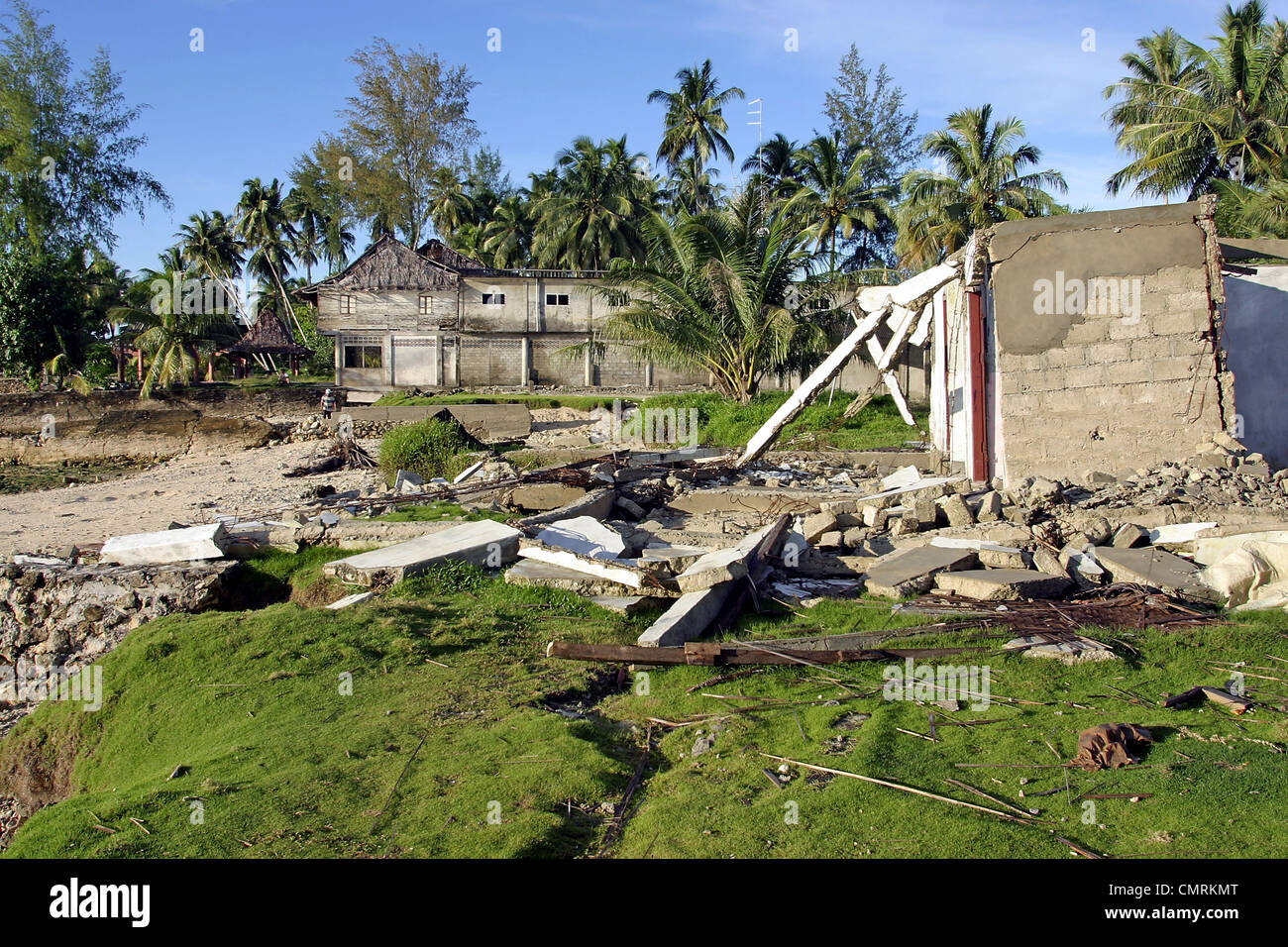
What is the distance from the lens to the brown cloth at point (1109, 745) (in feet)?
14.9

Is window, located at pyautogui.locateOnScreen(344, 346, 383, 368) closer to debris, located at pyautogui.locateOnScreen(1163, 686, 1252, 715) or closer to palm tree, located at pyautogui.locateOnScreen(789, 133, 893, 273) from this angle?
palm tree, located at pyautogui.locateOnScreen(789, 133, 893, 273)

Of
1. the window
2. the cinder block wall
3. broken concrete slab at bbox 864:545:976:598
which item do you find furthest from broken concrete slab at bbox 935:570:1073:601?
the window

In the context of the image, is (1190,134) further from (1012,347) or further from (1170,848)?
(1170,848)

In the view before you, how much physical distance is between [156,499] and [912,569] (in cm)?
1452

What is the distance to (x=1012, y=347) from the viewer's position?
10.8m

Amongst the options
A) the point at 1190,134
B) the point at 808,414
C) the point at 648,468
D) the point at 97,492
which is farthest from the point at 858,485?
the point at 1190,134

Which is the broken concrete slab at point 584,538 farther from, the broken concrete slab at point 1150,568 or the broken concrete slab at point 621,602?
the broken concrete slab at point 1150,568

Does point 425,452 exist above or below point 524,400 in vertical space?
below

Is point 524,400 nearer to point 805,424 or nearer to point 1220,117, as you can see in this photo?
point 805,424

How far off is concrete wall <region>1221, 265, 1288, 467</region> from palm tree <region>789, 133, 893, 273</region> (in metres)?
22.0

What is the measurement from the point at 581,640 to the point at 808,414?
15.1m

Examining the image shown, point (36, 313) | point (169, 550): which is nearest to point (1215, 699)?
point (169, 550)

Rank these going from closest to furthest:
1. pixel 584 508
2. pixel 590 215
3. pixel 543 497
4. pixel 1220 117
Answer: pixel 584 508 → pixel 543 497 → pixel 1220 117 → pixel 590 215

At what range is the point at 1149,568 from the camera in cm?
768
